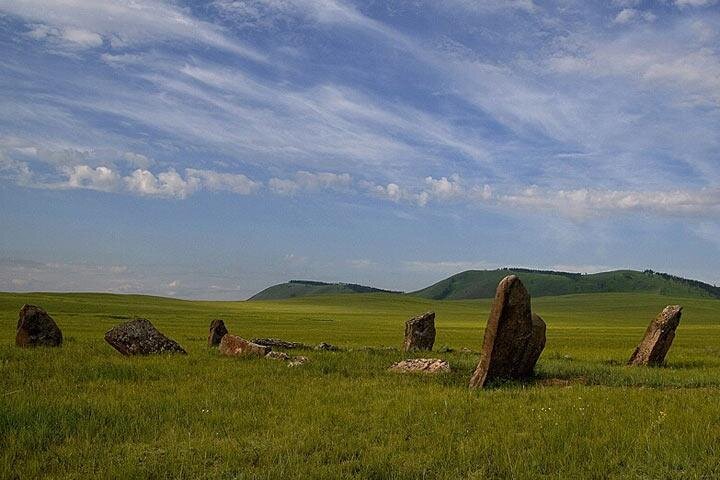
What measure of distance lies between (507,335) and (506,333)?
0.09 meters

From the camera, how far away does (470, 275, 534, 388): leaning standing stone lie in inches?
765

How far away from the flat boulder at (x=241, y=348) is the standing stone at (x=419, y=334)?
32.9 feet

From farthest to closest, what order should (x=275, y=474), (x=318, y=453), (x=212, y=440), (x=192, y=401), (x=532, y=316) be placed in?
(x=532, y=316) → (x=192, y=401) → (x=212, y=440) → (x=318, y=453) → (x=275, y=474)

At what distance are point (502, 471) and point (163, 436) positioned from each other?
669 centimetres

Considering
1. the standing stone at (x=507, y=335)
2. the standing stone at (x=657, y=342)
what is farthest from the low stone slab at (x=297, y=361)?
the standing stone at (x=657, y=342)

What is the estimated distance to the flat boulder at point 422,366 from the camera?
22.0 m

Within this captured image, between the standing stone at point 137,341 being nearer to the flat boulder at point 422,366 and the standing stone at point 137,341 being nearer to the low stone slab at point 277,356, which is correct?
the low stone slab at point 277,356

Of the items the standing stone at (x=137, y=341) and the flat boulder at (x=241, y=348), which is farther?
the standing stone at (x=137, y=341)

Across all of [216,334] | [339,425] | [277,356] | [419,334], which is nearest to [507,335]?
[339,425]

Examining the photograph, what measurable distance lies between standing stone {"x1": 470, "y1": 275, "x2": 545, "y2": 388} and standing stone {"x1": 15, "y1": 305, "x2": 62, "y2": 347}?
821 inches

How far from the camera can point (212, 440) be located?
38.3ft

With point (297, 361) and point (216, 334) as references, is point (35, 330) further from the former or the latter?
point (297, 361)

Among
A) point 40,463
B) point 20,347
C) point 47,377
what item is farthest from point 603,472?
point 20,347

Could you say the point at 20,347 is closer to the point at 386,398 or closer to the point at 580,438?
the point at 386,398
